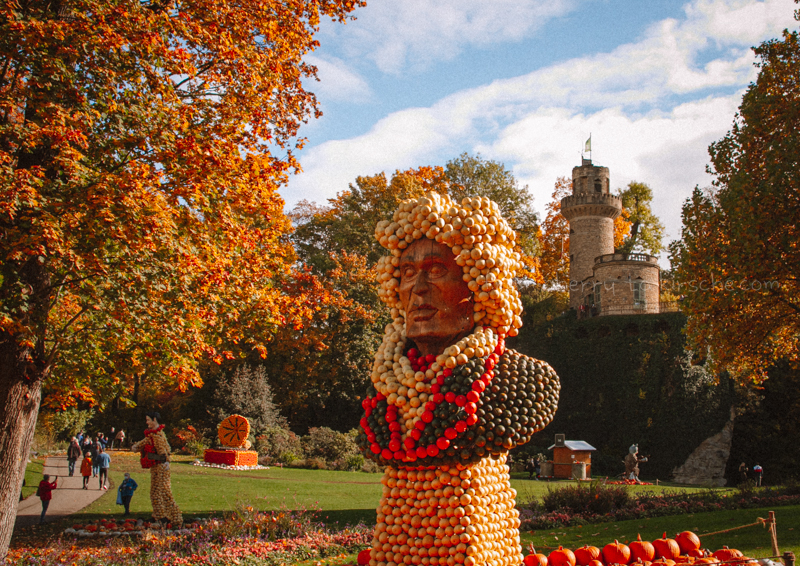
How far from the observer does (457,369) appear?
432cm

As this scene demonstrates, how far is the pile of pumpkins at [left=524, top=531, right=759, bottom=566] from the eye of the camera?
16.2 ft

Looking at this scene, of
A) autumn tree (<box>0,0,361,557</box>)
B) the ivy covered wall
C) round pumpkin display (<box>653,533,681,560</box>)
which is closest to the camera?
round pumpkin display (<box>653,533,681,560</box>)

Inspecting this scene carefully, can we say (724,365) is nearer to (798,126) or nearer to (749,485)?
(749,485)

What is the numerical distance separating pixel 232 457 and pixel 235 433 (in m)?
1.38

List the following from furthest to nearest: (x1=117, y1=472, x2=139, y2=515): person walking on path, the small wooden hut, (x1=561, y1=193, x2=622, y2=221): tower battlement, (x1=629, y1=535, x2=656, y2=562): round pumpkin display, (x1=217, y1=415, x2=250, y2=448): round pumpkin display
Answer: (x1=561, y1=193, x2=622, y2=221): tower battlement, (x1=217, y1=415, x2=250, y2=448): round pumpkin display, the small wooden hut, (x1=117, y1=472, x2=139, y2=515): person walking on path, (x1=629, y1=535, x2=656, y2=562): round pumpkin display

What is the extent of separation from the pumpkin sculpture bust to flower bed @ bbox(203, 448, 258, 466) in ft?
64.2

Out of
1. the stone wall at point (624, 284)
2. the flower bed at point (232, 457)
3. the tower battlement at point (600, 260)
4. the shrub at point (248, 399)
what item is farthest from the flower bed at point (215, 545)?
the tower battlement at point (600, 260)

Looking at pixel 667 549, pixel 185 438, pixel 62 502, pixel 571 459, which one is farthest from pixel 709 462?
pixel 62 502

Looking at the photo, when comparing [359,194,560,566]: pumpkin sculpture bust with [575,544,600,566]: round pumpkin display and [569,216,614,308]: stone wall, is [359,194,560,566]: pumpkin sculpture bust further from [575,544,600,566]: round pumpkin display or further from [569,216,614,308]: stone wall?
[569,216,614,308]: stone wall

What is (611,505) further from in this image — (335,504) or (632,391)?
(632,391)

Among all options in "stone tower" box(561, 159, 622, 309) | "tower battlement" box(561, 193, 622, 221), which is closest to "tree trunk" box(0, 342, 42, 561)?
"stone tower" box(561, 159, 622, 309)

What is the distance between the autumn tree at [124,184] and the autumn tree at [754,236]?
9.56 meters

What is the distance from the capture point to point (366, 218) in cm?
3256

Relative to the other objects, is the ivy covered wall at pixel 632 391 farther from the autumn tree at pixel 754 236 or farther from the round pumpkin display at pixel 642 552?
the round pumpkin display at pixel 642 552
